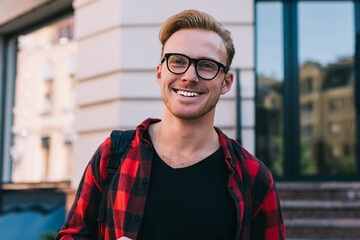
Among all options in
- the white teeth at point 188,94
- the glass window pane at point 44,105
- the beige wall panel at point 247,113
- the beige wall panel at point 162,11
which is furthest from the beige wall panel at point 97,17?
the white teeth at point 188,94

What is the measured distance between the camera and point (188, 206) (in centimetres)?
152

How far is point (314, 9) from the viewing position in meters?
6.39

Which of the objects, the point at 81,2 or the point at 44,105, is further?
the point at 44,105

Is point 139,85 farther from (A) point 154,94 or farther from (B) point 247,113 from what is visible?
(B) point 247,113

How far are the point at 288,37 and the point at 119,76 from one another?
2.38 m

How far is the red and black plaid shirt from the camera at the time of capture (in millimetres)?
1531

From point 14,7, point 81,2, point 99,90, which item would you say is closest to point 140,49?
point 99,90

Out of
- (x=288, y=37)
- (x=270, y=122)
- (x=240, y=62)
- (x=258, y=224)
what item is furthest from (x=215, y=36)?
(x=270, y=122)

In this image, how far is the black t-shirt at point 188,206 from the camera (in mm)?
1493

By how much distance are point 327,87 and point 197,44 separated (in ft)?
19.4

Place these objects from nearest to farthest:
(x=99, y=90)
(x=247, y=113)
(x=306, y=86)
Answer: (x=247, y=113) < (x=99, y=90) < (x=306, y=86)

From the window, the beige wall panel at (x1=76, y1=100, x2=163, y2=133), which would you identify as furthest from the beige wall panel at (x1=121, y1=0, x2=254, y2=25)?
the window

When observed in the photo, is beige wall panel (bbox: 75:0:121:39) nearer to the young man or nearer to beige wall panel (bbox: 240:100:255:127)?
beige wall panel (bbox: 240:100:255:127)

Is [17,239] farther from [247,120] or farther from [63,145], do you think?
[247,120]
